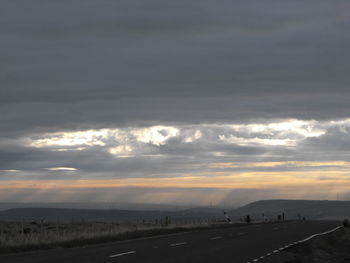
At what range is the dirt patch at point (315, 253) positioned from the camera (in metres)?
26.2

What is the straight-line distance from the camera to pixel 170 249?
2912 centimetres

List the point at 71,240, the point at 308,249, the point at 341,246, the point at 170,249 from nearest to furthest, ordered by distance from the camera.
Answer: the point at 170,249 < the point at 308,249 < the point at 71,240 < the point at 341,246

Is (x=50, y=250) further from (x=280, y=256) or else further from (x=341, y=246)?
(x=341, y=246)

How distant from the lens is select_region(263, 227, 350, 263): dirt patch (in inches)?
1033

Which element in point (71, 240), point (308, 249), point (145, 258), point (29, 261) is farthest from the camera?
point (71, 240)

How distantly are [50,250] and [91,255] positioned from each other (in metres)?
4.06

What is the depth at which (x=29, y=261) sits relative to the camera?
22.6 meters

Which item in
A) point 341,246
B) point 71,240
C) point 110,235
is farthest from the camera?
point 110,235

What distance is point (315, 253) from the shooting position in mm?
30000

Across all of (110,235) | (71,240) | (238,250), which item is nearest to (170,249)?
(238,250)

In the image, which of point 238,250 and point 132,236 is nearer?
point 238,250

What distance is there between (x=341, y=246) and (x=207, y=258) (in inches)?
574

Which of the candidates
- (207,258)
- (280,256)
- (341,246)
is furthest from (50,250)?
(341,246)

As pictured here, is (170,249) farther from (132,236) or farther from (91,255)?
(132,236)
